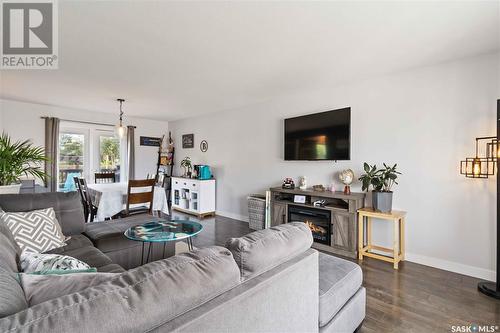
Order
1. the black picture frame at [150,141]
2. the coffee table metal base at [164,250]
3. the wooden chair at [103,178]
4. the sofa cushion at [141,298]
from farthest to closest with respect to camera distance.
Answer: the black picture frame at [150,141] → the wooden chair at [103,178] → the coffee table metal base at [164,250] → the sofa cushion at [141,298]

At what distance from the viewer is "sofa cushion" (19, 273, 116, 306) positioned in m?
0.79

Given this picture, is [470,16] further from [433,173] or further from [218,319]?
[218,319]

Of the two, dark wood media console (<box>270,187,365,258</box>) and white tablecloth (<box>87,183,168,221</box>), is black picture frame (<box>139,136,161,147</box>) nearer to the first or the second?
white tablecloth (<box>87,183,168,221</box>)

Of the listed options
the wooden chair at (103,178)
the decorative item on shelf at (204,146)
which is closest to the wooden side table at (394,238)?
the decorative item on shelf at (204,146)

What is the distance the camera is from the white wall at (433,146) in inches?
99.3

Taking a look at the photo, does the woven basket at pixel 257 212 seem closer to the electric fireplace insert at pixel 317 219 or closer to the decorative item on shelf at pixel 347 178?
the electric fireplace insert at pixel 317 219

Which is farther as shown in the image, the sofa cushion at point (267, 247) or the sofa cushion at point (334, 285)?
the sofa cushion at point (334, 285)

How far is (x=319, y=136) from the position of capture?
142 inches

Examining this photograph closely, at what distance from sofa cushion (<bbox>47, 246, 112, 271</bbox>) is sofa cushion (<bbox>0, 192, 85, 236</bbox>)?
0.51 meters

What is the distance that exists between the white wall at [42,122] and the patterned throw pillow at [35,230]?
3.61m

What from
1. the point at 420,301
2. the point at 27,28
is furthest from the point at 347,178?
the point at 27,28

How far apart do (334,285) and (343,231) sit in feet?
5.62

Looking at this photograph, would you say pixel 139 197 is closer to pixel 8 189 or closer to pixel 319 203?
pixel 8 189

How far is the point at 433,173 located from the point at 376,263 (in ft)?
4.04
